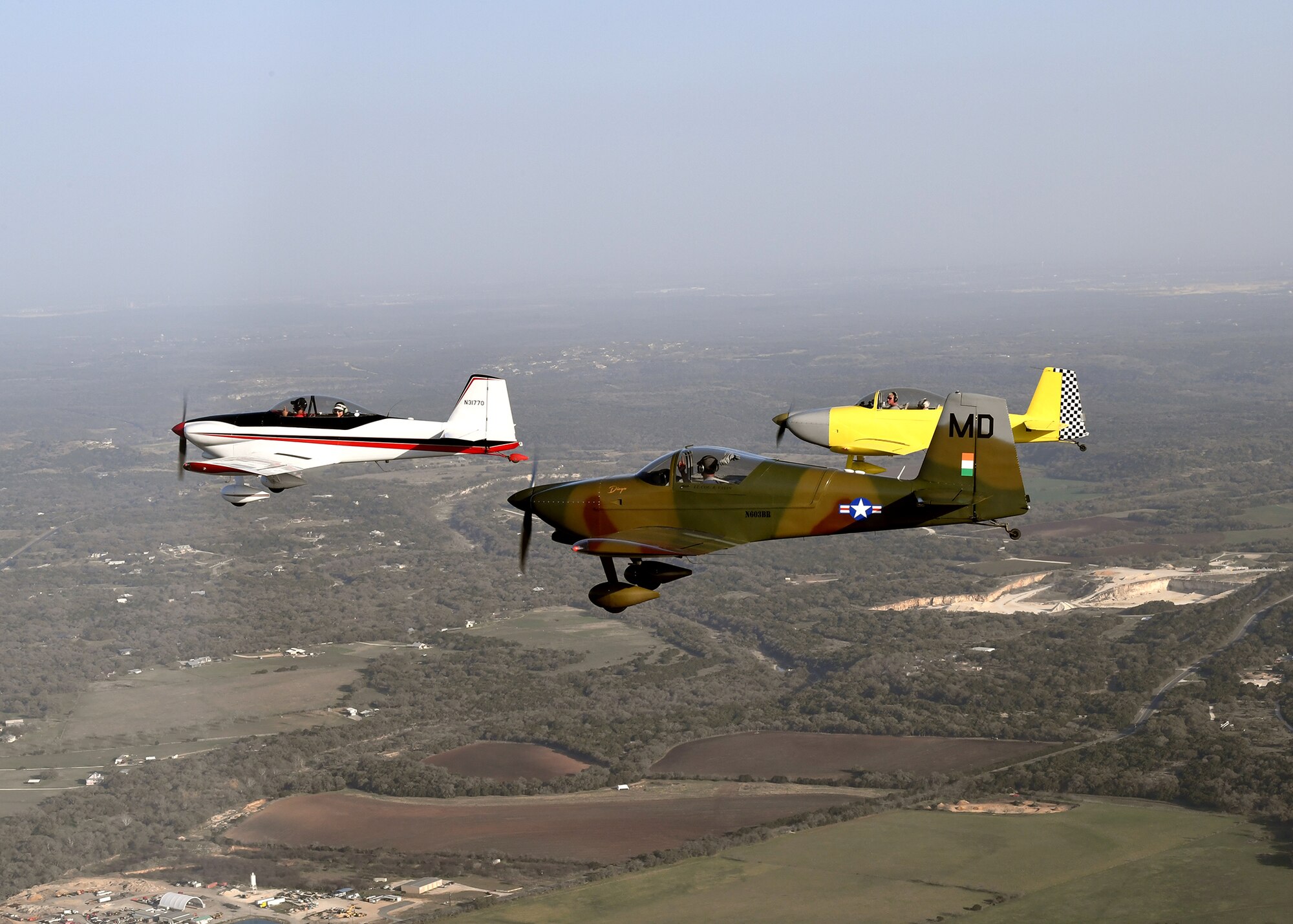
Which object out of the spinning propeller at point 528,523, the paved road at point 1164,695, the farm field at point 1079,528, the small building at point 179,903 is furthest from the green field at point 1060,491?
the spinning propeller at point 528,523

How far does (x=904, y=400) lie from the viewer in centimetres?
3459

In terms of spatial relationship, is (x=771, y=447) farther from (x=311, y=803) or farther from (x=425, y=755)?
(x=311, y=803)

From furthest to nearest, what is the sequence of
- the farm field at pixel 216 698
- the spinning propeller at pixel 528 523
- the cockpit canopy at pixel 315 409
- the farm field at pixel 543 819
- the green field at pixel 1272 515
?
the green field at pixel 1272 515 → the farm field at pixel 216 698 → the farm field at pixel 543 819 → the cockpit canopy at pixel 315 409 → the spinning propeller at pixel 528 523

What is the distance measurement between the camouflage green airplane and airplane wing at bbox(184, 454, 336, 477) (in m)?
10.0

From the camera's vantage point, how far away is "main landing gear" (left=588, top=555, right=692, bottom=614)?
24656 millimetres

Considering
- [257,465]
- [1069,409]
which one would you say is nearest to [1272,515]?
[1069,409]

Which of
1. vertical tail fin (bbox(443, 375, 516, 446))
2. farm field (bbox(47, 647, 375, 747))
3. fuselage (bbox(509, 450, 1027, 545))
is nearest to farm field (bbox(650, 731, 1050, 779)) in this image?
farm field (bbox(47, 647, 375, 747))

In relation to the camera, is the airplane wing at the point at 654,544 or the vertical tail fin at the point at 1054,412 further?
the vertical tail fin at the point at 1054,412

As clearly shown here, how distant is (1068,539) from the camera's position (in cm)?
16238

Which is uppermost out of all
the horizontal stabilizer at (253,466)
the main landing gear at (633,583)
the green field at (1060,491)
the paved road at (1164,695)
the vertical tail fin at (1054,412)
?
the vertical tail fin at (1054,412)

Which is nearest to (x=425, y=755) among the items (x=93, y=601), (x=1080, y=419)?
(x=93, y=601)

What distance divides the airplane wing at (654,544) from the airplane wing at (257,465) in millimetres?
11349

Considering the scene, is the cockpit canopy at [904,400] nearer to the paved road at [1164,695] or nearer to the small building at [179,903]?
the small building at [179,903]

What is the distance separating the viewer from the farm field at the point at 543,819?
9038 cm
